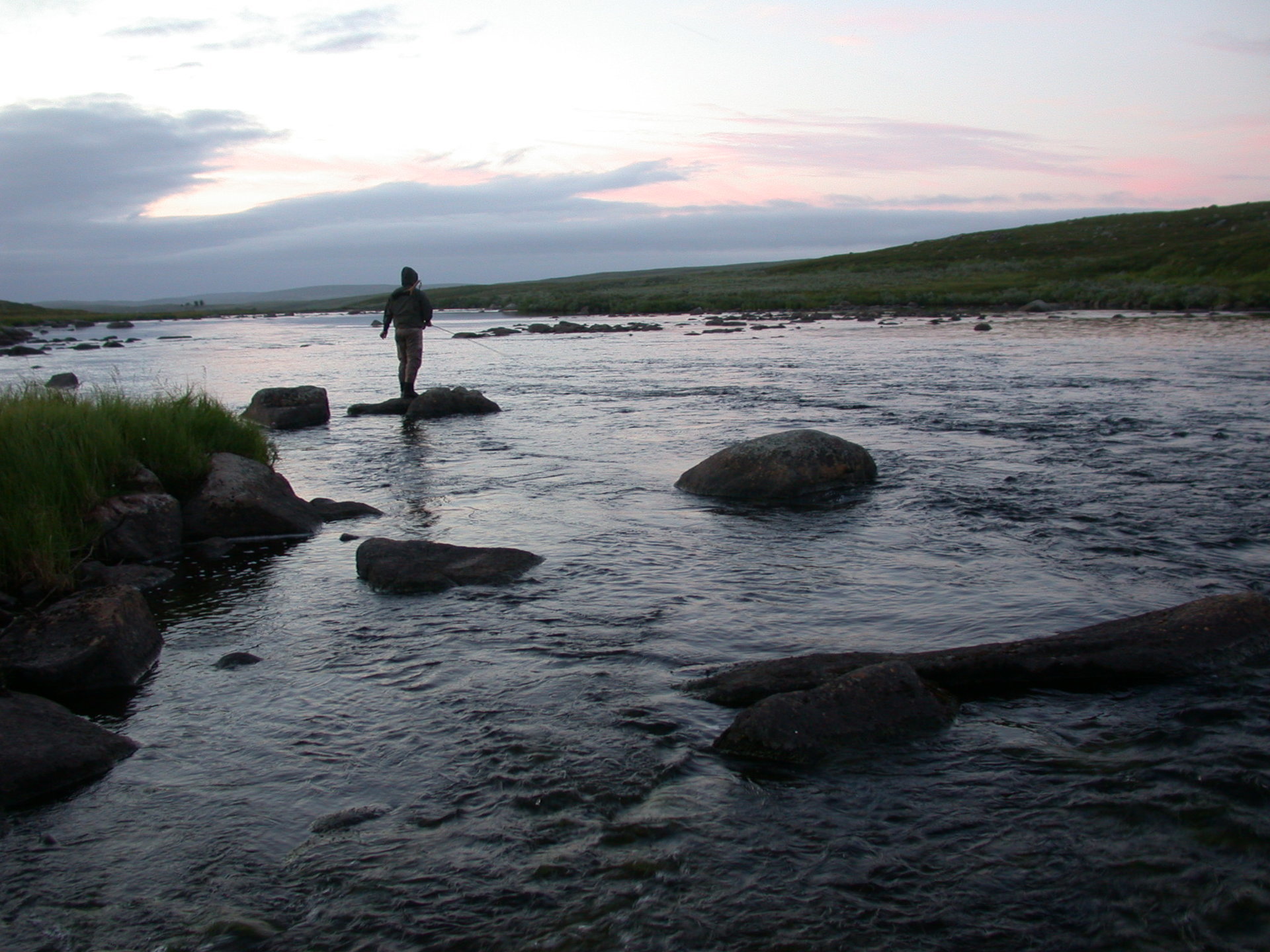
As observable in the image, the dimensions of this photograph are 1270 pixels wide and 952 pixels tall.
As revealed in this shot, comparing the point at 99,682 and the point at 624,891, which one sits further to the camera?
the point at 99,682

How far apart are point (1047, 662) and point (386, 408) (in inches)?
646

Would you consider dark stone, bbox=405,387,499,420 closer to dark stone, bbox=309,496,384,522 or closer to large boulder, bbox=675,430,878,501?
dark stone, bbox=309,496,384,522

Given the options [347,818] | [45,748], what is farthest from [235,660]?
[347,818]

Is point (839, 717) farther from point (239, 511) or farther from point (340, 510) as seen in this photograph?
point (340, 510)

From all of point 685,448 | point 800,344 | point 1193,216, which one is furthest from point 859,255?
point 685,448

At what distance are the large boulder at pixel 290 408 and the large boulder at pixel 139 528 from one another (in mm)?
8720

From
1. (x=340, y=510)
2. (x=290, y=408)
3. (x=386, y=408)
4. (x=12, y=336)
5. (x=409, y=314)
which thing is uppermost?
(x=12, y=336)

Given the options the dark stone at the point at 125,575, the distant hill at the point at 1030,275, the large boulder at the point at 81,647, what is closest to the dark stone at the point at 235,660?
the large boulder at the point at 81,647

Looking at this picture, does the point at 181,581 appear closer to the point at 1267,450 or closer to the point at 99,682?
the point at 99,682

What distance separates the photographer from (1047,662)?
5.86 meters

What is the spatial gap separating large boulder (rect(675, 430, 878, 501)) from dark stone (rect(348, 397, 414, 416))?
32.3 ft

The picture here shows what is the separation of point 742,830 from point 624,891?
0.68 meters

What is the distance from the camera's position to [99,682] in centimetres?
619

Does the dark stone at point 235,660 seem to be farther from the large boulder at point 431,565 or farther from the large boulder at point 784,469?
the large boulder at point 784,469
